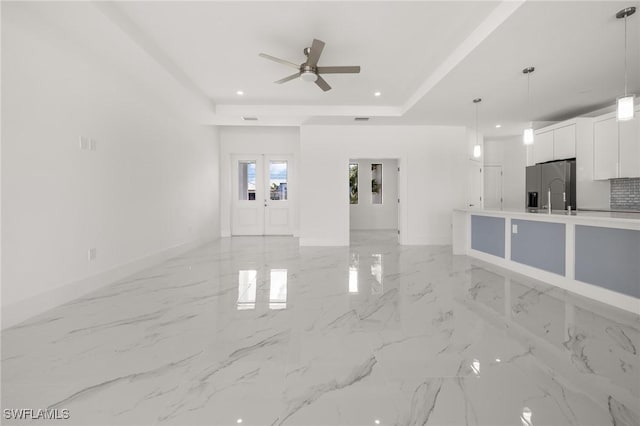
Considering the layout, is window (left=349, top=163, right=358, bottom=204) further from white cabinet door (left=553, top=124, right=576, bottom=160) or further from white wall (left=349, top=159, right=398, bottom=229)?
white cabinet door (left=553, top=124, right=576, bottom=160)

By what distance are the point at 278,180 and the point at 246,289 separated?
Answer: 5394 mm

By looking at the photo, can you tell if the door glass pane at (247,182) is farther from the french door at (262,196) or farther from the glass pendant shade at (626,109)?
the glass pendant shade at (626,109)

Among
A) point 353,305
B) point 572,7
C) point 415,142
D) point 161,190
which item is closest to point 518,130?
point 415,142

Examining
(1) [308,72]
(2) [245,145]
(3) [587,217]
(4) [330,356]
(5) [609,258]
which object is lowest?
(4) [330,356]

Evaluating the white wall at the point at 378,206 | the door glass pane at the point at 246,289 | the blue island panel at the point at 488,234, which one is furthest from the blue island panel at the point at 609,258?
the white wall at the point at 378,206

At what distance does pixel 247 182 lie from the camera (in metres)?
8.58

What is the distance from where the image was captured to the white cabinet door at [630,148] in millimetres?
4426

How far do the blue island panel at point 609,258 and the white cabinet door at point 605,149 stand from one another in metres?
2.51

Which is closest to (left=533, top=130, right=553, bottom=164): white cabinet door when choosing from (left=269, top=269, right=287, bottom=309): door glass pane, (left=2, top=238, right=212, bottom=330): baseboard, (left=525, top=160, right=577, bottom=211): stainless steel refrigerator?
(left=525, top=160, right=577, bottom=211): stainless steel refrigerator

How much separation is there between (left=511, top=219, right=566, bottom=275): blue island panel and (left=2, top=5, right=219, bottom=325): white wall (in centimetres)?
529

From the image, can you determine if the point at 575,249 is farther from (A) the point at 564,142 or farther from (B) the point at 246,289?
(B) the point at 246,289

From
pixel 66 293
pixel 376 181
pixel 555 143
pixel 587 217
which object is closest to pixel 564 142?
pixel 555 143

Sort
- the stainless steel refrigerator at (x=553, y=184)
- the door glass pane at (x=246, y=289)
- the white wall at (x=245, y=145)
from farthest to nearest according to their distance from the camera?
the white wall at (x=245, y=145) → the stainless steel refrigerator at (x=553, y=184) → the door glass pane at (x=246, y=289)

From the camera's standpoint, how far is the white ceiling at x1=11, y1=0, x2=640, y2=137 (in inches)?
111
